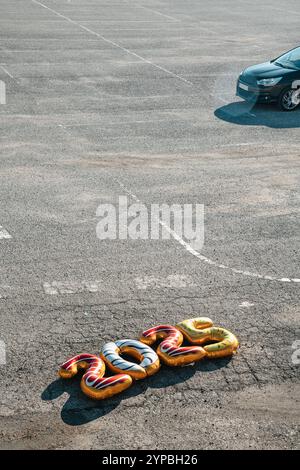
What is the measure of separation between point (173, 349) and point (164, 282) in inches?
82.5

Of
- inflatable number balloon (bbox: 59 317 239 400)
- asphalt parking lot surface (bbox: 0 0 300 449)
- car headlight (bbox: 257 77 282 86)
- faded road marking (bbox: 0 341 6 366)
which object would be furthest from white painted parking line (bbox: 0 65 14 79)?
inflatable number balloon (bbox: 59 317 239 400)

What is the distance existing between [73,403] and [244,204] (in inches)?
269

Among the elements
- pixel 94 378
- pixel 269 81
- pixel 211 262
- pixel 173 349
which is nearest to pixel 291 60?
pixel 269 81

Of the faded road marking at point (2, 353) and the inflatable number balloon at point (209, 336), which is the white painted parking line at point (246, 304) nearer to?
the inflatable number balloon at point (209, 336)

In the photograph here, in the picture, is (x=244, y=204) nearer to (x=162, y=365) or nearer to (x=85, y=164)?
(x=85, y=164)

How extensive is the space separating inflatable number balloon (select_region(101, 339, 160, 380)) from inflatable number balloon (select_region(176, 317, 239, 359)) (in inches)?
26.7

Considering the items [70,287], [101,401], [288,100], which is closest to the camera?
[101,401]

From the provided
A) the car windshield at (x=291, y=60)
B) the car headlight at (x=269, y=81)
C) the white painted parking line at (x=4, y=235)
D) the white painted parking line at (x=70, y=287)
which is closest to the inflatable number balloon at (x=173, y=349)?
the white painted parking line at (x=70, y=287)

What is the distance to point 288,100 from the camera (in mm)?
20578

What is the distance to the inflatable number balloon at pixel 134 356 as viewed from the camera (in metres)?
8.84

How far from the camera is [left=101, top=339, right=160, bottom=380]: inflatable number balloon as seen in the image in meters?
8.84

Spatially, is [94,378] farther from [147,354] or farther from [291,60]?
[291,60]
